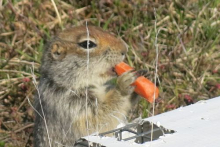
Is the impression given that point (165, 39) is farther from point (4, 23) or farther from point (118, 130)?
point (118, 130)

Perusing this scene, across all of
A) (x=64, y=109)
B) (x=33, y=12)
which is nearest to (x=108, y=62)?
(x=64, y=109)

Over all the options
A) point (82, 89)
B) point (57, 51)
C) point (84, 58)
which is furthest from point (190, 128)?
point (57, 51)

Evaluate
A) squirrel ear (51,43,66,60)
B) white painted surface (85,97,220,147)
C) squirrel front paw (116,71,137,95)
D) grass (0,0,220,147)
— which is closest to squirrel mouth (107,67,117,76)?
squirrel front paw (116,71,137,95)

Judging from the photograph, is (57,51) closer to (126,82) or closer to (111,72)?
(111,72)

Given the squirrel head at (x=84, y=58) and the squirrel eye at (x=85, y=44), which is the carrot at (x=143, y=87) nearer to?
the squirrel head at (x=84, y=58)

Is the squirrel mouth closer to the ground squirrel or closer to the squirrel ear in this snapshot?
the ground squirrel

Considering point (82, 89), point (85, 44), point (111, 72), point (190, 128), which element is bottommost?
point (190, 128)
